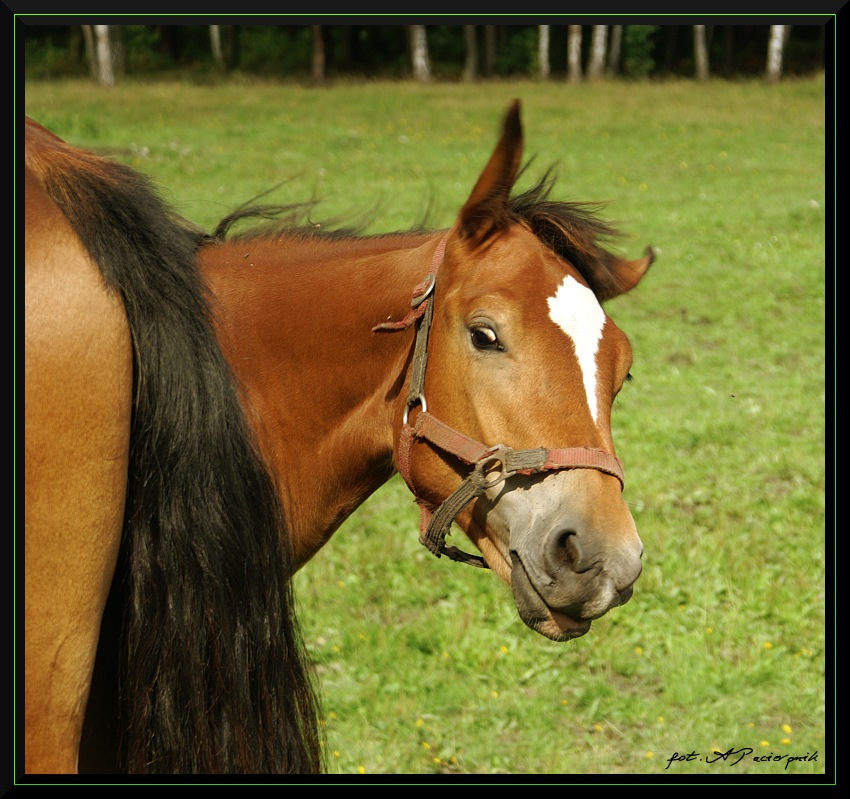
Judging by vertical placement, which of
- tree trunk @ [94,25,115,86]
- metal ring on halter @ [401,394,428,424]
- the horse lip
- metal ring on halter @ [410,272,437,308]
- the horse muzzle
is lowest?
tree trunk @ [94,25,115,86]

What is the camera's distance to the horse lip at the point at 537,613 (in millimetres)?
2242

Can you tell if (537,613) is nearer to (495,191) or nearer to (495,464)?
(495,464)

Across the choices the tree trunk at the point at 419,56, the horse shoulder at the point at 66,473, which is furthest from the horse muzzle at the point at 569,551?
the tree trunk at the point at 419,56

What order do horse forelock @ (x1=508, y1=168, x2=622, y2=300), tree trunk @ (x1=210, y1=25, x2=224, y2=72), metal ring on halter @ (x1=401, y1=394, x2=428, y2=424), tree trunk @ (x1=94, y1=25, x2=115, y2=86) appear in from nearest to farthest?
metal ring on halter @ (x1=401, y1=394, x2=428, y2=424)
horse forelock @ (x1=508, y1=168, x2=622, y2=300)
tree trunk @ (x1=94, y1=25, x2=115, y2=86)
tree trunk @ (x1=210, y1=25, x2=224, y2=72)

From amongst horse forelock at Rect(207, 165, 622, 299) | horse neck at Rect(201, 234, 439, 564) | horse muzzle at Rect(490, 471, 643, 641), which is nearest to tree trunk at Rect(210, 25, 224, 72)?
horse forelock at Rect(207, 165, 622, 299)

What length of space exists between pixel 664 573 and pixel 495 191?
3545mm

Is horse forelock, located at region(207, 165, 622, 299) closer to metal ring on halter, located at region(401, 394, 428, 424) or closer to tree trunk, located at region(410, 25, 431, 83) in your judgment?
metal ring on halter, located at region(401, 394, 428, 424)

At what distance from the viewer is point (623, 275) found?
2.68m

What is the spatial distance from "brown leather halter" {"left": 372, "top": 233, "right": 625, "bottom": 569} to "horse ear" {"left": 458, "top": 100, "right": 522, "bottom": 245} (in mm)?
114

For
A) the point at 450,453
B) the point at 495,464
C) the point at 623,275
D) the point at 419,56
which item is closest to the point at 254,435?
the point at 450,453

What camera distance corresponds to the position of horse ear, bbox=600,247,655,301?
2617mm

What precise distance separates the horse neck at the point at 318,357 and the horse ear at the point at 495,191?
0.58ft
